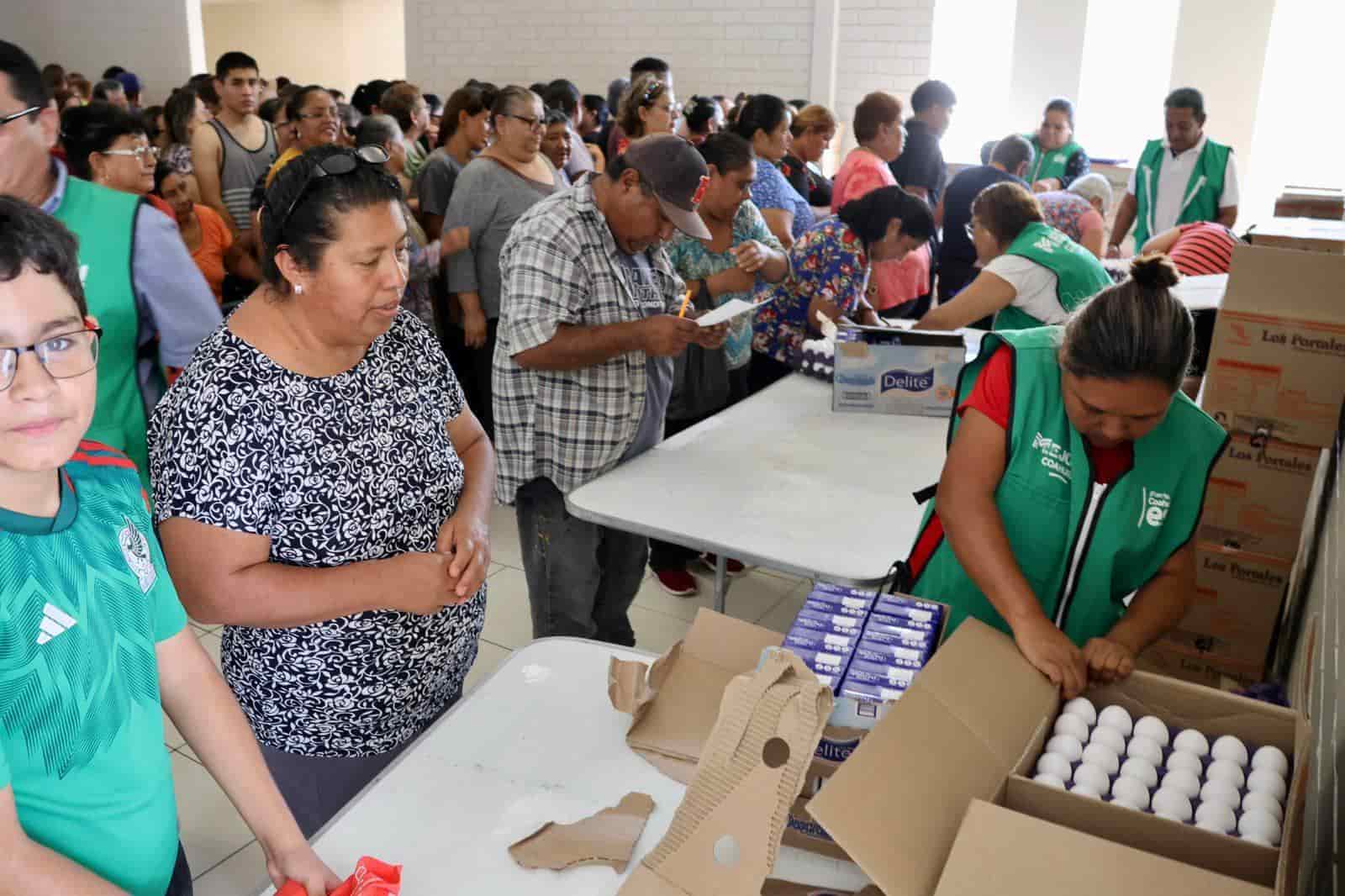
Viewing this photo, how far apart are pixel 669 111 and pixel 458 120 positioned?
1.19m

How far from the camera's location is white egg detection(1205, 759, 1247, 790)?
3.86 feet

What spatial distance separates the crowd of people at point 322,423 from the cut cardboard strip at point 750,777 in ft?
1.53

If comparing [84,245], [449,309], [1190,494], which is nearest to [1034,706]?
[1190,494]

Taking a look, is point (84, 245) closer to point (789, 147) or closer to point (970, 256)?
point (789, 147)

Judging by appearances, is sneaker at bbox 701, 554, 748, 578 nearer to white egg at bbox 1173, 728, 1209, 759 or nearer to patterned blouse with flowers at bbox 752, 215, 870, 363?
patterned blouse with flowers at bbox 752, 215, 870, 363

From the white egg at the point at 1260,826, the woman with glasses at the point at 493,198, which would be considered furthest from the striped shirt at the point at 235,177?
the white egg at the point at 1260,826

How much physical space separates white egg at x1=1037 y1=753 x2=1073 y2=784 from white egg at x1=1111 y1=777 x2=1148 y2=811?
5 cm

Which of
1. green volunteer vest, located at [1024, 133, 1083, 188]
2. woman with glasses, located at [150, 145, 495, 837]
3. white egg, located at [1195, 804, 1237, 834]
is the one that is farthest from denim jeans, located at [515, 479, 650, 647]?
green volunteer vest, located at [1024, 133, 1083, 188]

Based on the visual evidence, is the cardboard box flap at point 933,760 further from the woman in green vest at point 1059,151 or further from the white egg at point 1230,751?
the woman in green vest at point 1059,151

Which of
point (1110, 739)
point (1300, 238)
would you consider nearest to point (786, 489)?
point (1110, 739)

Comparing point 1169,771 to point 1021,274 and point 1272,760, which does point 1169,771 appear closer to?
point 1272,760

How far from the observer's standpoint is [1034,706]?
1.31 metres

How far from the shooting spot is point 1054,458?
1.66 metres

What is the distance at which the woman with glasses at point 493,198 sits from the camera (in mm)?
3988
